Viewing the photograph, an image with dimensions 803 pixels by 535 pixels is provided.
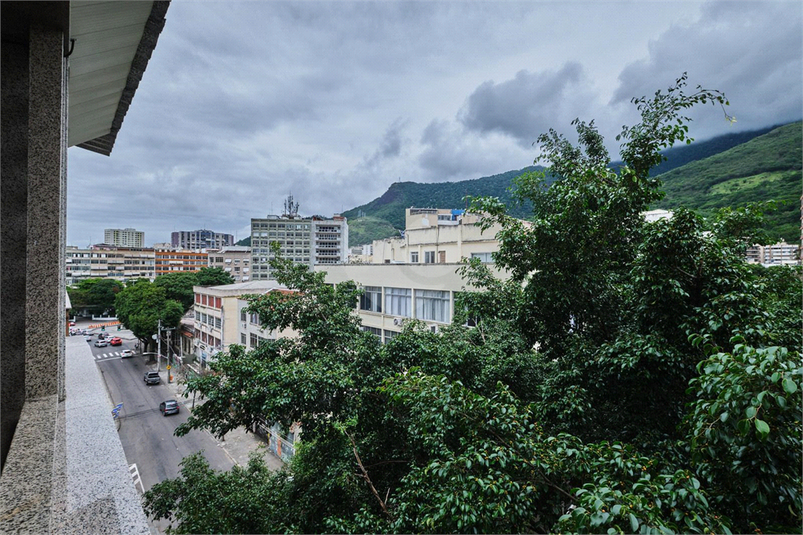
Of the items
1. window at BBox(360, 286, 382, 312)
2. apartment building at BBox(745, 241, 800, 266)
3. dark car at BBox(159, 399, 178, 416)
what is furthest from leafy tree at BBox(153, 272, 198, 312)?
apartment building at BBox(745, 241, 800, 266)

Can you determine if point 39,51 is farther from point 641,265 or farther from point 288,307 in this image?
point 641,265

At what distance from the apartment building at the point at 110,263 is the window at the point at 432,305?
33.7 metres

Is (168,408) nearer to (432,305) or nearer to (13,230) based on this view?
(432,305)

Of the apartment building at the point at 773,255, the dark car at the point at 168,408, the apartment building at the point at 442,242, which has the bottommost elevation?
the dark car at the point at 168,408

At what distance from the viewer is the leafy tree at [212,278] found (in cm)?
2897

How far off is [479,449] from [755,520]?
1169 millimetres

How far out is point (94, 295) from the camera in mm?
27000

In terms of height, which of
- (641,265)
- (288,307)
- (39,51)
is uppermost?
(39,51)

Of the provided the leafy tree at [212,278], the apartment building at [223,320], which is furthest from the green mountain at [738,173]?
the leafy tree at [212,278]

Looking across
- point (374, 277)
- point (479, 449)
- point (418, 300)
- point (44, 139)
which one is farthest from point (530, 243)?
point (374, 277)

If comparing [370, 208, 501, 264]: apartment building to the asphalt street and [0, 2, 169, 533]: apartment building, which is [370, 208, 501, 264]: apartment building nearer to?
[0, 2, 169, 533]: apartment building

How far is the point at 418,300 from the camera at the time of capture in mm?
11438

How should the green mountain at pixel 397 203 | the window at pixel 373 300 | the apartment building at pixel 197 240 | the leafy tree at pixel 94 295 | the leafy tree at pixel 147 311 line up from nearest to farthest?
the window at pixel 373 300 → the leafy tree at pixel 147 311 → the leafy tree at pixel 94 295 → the green mountain at pixel 397 203 → the apartment building at pixel 197 240

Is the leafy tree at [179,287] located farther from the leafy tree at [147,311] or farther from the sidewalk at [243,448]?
the sidewalk at [243,448]
